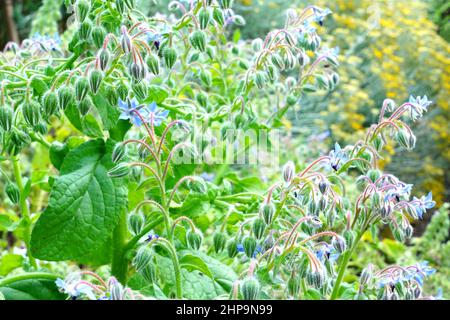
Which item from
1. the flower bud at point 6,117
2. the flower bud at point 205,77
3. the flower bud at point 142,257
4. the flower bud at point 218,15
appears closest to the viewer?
the flower bud at point 142,257

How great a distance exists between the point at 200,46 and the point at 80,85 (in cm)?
26

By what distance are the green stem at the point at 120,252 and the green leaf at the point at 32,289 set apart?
0.10 m

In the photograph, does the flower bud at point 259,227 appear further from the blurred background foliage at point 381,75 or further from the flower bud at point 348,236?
the blurred background foliage at point 381,75

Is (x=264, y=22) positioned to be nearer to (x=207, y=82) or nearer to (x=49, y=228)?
(x=207, y=82)

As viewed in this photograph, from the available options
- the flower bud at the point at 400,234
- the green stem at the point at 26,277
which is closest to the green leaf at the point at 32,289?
the green stem at the point at 26,277

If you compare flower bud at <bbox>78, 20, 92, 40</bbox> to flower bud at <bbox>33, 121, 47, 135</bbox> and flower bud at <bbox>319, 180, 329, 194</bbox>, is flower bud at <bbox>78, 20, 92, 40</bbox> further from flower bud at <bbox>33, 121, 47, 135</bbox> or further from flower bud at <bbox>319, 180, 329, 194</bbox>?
flower bud at <bbox>319, 180, 329, 194</bbox>

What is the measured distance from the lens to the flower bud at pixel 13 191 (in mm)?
1250

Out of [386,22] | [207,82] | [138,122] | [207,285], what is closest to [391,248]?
[207,82]

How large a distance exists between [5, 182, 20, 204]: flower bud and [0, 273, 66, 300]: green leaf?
16 cm

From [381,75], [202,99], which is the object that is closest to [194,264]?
[202,99]

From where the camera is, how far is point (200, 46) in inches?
46.7

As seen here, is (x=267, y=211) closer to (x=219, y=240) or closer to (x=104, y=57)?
(x=219, y=240)

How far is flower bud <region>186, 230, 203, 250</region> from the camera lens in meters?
1.04

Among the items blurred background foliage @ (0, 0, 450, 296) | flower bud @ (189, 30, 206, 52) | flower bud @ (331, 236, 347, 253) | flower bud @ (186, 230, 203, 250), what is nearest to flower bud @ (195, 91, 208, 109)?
flower bud @ (189, 30, 206, 52)
